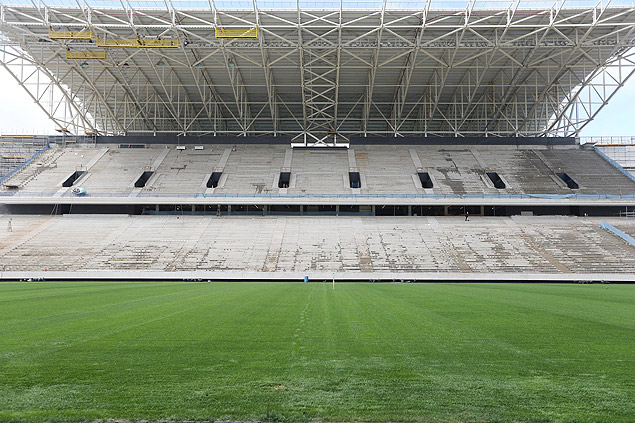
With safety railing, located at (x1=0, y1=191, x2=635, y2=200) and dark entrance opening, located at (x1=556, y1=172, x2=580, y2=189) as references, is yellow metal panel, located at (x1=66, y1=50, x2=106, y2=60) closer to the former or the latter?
safety railing, located at (x1=0, y1=191, x2=635, y2=200)

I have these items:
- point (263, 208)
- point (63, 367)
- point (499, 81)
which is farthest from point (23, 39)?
point (499, 81)

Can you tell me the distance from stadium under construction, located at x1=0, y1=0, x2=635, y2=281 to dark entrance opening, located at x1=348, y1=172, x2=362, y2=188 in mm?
192

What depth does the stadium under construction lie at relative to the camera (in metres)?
32.6

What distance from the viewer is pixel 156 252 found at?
33688mm

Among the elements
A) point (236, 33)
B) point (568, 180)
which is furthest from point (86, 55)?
point (568, 180)

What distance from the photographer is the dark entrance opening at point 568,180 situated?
43725 millimetres

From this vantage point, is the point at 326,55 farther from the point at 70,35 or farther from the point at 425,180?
the point at 70,35

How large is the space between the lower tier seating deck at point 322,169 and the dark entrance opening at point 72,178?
2.25 ft

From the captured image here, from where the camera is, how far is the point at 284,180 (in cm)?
4491

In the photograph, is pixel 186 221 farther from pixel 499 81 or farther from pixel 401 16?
pixel 499 81

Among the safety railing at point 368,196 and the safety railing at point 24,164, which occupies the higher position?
the safety railing at point 24,164

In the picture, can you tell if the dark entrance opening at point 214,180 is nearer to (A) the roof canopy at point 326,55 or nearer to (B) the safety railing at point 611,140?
(A) the roof canopy at point 326,55

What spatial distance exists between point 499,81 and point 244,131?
89.8 ft

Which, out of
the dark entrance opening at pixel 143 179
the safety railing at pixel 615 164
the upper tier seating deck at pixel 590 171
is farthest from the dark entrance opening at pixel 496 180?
the dark entrance opening at pixel 143 179
